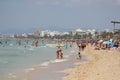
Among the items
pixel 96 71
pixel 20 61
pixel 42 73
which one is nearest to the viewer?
pixel 96 71

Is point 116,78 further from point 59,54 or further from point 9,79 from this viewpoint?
point 59,54

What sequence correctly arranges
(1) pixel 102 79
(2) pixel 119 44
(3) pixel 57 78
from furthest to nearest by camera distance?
1. (2) pixel 119 44
2. (3) pixel 57 78
3. (1) pixel 102 79

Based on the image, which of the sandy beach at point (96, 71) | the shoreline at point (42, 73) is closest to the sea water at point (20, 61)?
the shoreline at point (42, 73)

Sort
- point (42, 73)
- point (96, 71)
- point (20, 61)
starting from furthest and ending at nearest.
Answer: point (20, 61) < point (42, 73) < point (96, 71)

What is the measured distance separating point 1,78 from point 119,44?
27263 millimetres

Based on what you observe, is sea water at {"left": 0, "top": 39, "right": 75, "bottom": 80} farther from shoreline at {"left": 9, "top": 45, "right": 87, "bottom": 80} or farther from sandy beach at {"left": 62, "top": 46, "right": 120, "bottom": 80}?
sandy beach at {"left": 62, "top": 46, "right": 120, "bottom": 80}

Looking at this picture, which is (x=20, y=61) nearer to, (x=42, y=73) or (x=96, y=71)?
(x=42, y=73)

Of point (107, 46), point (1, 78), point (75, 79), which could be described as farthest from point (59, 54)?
point (75, 79)

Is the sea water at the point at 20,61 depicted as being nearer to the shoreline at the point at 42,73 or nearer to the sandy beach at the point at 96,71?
the shoreline at the point at 42,73

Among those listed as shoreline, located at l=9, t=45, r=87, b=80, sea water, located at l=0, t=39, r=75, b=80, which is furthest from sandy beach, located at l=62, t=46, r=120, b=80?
sea water, located at l=0, t=39, r=75, b=80

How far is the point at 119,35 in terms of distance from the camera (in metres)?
53.0

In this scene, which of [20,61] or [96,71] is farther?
[20,61]

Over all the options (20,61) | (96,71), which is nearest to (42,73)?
(96,71)

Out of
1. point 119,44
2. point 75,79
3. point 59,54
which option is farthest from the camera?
point 119,44
